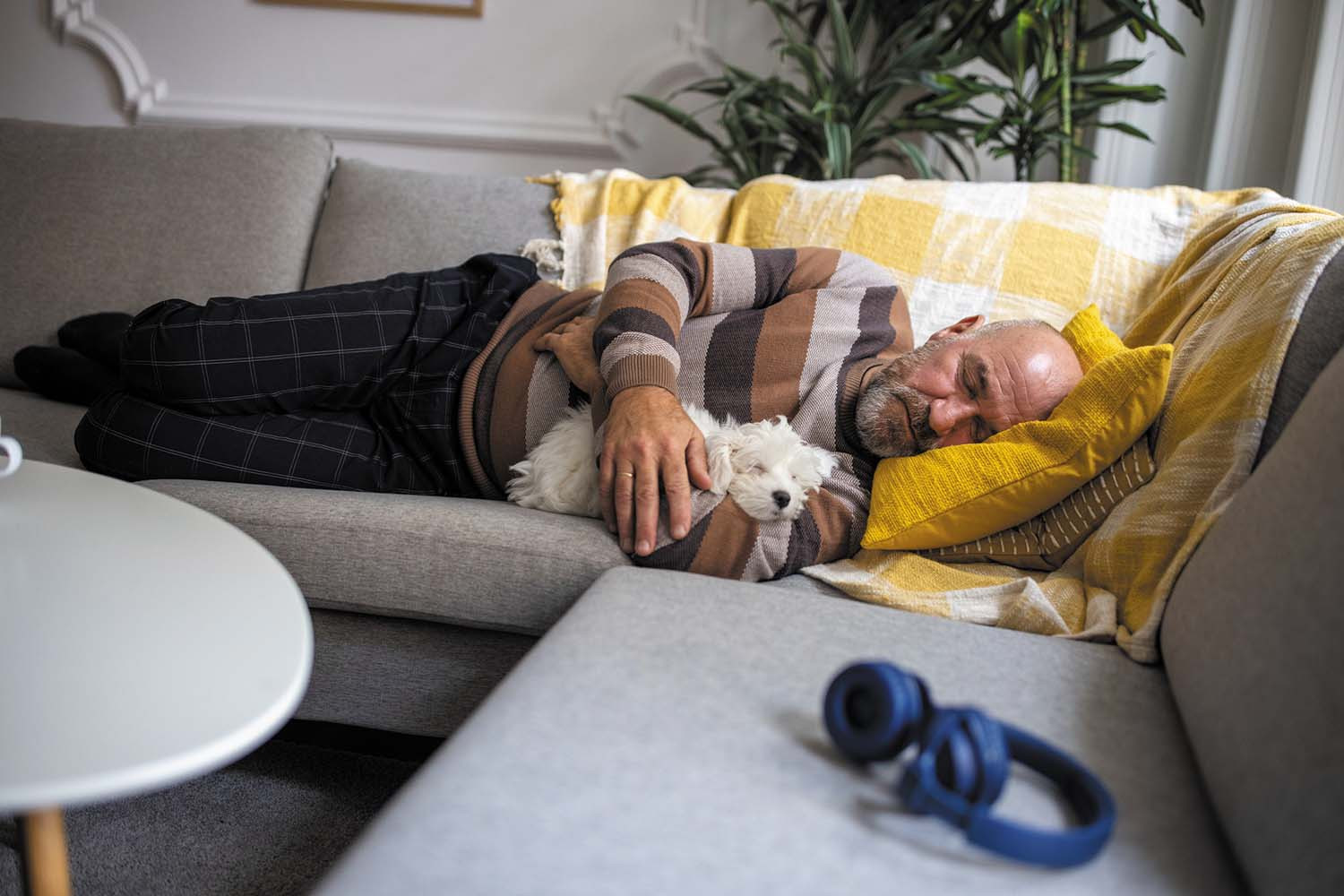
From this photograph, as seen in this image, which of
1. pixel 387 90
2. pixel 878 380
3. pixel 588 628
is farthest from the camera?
pixel 387 90

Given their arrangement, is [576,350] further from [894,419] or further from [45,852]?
[45,852]

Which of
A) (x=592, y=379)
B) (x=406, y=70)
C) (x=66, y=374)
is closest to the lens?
(x=592, y=379)

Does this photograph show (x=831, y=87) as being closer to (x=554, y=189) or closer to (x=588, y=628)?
(x=554, y=189)

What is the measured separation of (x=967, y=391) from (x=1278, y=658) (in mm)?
725

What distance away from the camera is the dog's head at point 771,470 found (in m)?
1.20

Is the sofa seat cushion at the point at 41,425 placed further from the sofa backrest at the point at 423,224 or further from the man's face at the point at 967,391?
the man's face at the point at 967,391

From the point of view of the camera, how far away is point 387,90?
304 cm

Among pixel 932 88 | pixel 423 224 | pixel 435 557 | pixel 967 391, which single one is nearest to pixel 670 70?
pixel 932 88

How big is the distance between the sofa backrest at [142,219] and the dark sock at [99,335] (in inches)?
3.8

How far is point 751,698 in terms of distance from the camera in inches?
30.2

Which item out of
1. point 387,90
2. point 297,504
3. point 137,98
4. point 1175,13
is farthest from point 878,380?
point 137,98

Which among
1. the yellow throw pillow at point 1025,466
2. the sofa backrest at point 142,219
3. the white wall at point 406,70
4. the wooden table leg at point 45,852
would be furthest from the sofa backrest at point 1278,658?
the white wall at point 406,70

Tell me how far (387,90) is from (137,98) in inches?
33.1

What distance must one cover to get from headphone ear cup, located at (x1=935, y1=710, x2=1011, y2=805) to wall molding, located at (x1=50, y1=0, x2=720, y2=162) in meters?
2.57
